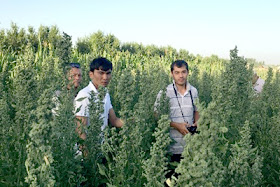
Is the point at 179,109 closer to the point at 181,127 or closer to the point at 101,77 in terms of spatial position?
the point at 181,127

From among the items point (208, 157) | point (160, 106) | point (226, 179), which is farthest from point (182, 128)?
point (208, 157)

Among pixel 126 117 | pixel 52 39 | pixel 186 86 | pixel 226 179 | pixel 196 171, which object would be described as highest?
pixel 52 39

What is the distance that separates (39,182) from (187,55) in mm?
35399

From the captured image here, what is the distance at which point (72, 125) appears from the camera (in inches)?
109

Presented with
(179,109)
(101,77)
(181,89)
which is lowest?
(179,109)

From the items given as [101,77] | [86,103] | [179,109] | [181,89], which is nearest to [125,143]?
[86,103]

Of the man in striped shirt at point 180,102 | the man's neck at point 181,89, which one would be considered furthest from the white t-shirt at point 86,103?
the man's neck at point 181,89

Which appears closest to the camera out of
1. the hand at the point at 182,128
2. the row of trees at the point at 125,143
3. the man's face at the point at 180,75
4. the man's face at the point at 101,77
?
the row of trees at the point at 125,143

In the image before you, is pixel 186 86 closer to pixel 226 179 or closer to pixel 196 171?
pixel 226 179

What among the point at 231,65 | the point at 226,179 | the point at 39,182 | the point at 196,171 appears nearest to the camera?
the point at 196,171

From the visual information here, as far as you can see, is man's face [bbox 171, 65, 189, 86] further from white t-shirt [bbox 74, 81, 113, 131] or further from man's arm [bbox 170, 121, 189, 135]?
white t-shirt [bbox 74, 81, 113, 131]

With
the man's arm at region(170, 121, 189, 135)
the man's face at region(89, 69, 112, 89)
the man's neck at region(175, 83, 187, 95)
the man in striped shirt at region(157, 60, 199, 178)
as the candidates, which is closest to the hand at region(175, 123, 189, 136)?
the man's arm at region(170, 121, 189, 135)

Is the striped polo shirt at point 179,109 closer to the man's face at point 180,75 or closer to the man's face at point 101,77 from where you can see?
the man's face at point 180,75

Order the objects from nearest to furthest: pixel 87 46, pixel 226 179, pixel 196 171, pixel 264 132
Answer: pixel 196 171 → pixel 226 179 → pixel 264 132 → pixel 87 46
